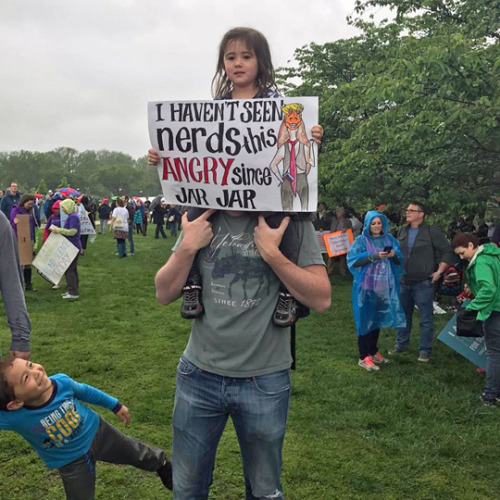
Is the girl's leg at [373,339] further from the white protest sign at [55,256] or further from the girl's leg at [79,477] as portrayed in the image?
the white protest sign at [55,256]

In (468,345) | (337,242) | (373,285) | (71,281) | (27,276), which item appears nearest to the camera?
(468,345)

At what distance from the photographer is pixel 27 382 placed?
2555 millimetres

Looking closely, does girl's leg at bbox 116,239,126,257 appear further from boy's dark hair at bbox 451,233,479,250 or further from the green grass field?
boy's dark hair at bbox 451,233,479,250

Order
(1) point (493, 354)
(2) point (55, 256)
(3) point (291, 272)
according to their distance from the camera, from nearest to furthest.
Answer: (3) point (291, 272) → (1) point (493, 354) → (2) point (55, 256)

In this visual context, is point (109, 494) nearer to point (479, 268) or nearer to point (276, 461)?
point (276, 461)

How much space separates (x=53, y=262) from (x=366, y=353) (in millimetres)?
5981

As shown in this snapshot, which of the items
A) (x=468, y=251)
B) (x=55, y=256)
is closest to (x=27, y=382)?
(x=468, y=251)

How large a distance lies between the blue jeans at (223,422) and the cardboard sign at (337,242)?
9039 mm

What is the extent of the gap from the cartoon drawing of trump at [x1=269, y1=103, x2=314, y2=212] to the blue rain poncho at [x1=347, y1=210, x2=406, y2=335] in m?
4.40

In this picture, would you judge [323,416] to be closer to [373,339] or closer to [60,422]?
[373,339]

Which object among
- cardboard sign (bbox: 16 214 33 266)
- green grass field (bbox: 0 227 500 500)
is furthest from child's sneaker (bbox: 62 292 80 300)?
green grass field (bbox: 0 227 500 500)

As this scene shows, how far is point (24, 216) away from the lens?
9.80 metres

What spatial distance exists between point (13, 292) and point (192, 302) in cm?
120

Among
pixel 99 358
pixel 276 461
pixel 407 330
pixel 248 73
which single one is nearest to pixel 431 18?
pixel 407 330
